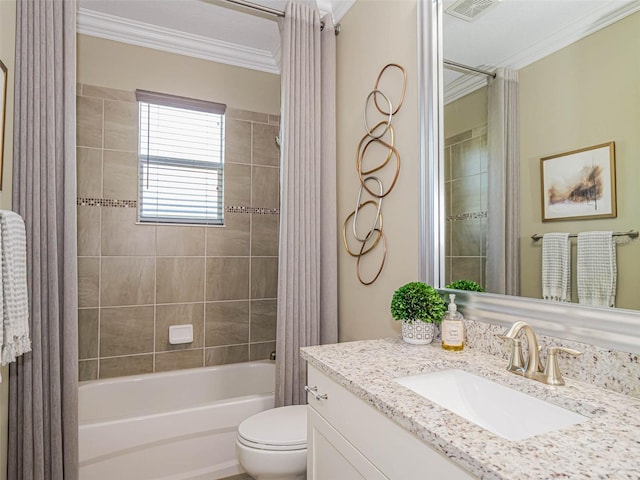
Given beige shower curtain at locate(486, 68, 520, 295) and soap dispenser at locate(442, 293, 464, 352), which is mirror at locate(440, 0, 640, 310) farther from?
soap dispenser at locate(442, 293, 464, 352)

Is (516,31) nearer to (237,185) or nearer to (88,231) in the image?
(237,185)

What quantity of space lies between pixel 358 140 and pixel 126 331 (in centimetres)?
195

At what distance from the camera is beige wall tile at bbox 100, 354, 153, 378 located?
2506 millimetres

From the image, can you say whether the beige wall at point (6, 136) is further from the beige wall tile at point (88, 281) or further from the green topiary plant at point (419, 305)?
the green topiary plant at point (419, 305)

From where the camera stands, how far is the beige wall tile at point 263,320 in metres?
2.92

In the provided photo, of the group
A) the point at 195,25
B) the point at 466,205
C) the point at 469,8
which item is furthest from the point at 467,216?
the point at 195,25

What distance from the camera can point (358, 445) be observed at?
102cm

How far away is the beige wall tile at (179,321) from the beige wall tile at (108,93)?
143 cm

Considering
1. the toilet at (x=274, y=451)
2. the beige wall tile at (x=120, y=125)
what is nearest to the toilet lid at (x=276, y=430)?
the toilet at (x=274, y=451)

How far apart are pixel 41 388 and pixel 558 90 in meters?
2.25

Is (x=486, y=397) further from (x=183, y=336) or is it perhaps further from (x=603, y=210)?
(x=183, y=336)

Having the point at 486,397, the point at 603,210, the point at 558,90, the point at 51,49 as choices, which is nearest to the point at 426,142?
the point at 558,90

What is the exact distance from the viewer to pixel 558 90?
112 cm

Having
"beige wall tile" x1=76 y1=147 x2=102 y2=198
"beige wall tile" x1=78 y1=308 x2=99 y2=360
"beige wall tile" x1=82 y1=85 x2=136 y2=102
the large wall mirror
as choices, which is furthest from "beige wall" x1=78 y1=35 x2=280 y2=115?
the large wall mirror
